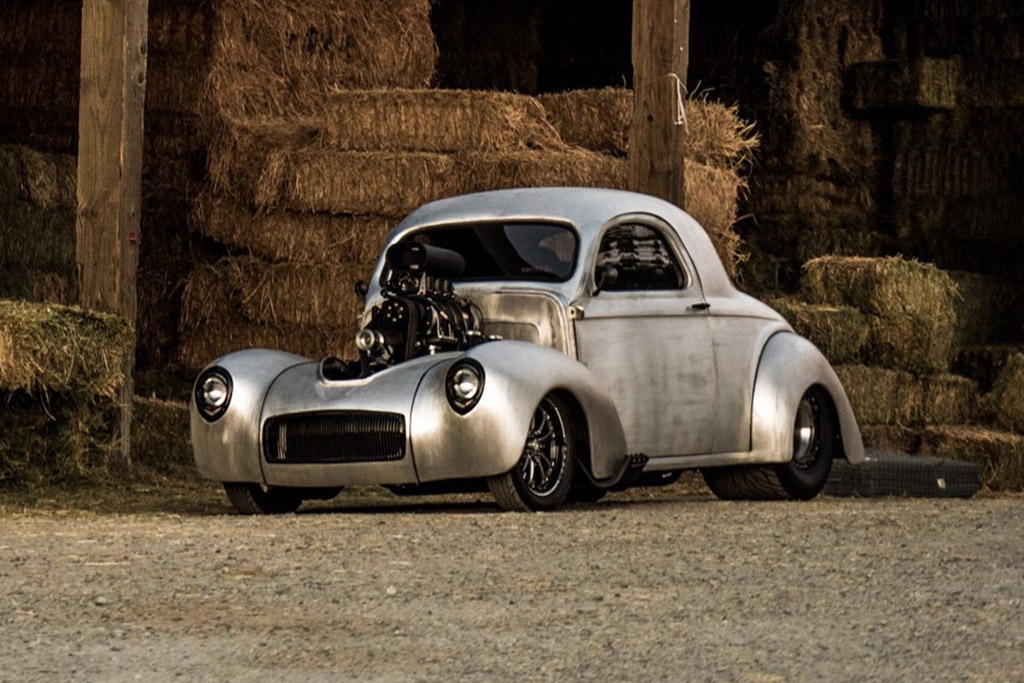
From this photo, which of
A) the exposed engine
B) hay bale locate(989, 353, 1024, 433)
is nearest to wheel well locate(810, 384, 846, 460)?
the exposed engine

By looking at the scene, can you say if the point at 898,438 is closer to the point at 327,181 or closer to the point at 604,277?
the point at 327,181

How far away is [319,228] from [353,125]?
732 millimetres

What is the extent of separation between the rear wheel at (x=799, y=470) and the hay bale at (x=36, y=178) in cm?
525

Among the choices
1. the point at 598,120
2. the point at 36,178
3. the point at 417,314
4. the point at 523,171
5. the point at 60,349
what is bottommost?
the point at 60,349

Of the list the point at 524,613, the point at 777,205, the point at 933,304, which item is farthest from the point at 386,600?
the point at 777,205

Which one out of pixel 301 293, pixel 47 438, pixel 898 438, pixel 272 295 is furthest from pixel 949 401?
pixel 47 438

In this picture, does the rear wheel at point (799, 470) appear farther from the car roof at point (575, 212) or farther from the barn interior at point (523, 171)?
the barn interior at point (523, 171)

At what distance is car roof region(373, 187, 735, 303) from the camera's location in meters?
9.28

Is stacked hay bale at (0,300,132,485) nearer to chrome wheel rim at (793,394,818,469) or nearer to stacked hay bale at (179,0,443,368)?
stacked hay bale at (179,0,443,368)

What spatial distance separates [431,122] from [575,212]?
4525 mm

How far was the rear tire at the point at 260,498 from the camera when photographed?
8883mm

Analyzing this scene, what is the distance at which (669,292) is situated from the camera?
9492 millimetres

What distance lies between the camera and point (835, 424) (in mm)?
10219

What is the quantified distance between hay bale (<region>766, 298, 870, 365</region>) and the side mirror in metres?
5.94
